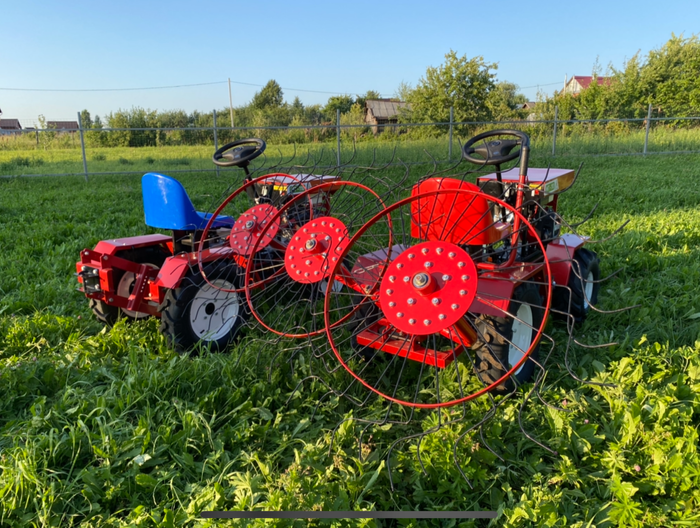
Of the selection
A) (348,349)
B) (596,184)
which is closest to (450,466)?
(348,349)

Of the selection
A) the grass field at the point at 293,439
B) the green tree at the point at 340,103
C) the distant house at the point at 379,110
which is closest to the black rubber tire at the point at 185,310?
the grass field at the point at 293,439

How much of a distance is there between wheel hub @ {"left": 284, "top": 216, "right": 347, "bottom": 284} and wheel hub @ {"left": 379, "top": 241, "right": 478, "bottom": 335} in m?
0.67

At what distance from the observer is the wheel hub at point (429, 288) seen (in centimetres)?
170

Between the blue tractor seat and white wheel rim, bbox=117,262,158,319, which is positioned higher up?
the blue tractor seat

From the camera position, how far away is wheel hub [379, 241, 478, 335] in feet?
5.57

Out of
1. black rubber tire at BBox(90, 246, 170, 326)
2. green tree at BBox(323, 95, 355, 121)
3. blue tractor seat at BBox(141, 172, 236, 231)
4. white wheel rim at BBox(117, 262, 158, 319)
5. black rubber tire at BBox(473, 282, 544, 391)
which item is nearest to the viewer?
black rubber tire at BBox(473, 282, 544, 391)

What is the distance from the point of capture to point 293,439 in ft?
7.10

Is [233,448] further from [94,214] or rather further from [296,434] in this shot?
[94,214]

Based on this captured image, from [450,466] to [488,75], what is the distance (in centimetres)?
2652

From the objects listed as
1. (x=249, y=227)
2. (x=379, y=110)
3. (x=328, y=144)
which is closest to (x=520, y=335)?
(x=249, y=227)

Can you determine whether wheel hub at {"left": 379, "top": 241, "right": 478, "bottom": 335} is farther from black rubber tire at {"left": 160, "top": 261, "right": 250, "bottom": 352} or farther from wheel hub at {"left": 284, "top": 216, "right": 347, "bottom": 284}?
black rubber tire at {"left": 160, "top": 261, "right": 250, "bottom": 352}

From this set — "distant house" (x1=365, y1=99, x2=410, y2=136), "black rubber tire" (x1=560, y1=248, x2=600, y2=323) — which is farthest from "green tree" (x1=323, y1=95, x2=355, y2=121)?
"black rubber tire" (x1=560, y1=248, x2=600, y2=323)

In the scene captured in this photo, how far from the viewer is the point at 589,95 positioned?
81.0 ft

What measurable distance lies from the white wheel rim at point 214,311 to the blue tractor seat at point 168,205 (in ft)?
1.33
